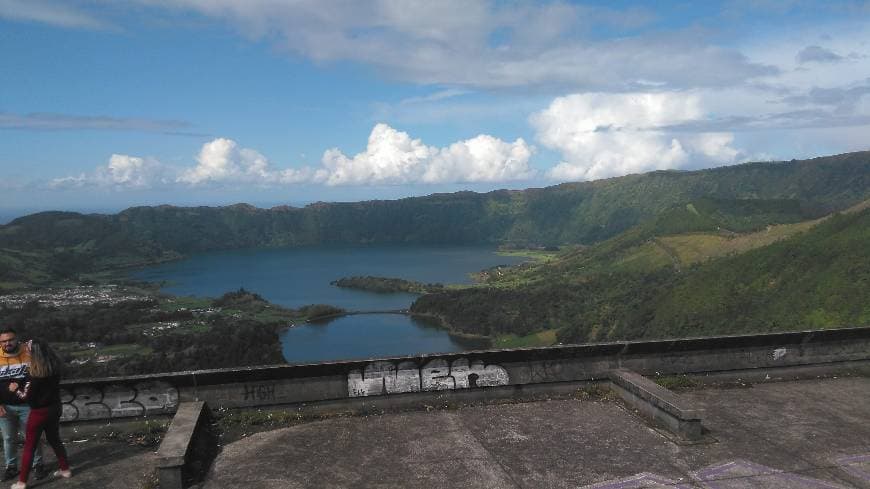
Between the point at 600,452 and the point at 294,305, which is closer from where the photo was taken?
the point at 600,452

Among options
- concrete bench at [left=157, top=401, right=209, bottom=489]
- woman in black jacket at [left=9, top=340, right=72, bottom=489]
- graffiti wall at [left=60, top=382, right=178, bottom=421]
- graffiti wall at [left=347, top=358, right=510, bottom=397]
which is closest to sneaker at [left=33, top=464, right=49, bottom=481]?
woman in black jacket at [left=9, top=340, right=72, bottom=489]

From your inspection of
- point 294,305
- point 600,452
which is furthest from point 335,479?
point 294,305

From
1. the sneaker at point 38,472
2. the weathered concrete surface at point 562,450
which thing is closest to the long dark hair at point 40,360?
the sneaker at point 38,472

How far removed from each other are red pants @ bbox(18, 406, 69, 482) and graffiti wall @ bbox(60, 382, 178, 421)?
1646 mm

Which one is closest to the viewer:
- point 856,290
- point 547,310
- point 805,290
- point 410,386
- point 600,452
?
point 600,452

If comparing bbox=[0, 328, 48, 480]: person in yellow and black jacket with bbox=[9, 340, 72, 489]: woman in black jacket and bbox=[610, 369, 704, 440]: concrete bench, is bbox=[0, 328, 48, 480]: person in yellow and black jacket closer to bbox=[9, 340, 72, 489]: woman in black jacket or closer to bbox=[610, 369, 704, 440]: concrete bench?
bbox=[9, 340, 72, 489]: woman in black jacket

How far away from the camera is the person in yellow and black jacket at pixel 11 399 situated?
23.1 ft

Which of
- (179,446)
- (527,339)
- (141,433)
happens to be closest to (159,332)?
(527,339)

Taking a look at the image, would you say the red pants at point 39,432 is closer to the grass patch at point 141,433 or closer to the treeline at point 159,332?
the grass patch at point 141,433

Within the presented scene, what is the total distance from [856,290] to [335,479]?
92.5m

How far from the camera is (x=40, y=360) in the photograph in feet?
23.2

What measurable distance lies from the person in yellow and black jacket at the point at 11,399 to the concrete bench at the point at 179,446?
1610 millimetres

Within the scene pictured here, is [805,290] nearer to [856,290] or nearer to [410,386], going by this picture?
[856,290]

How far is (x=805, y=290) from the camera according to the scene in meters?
87.9
